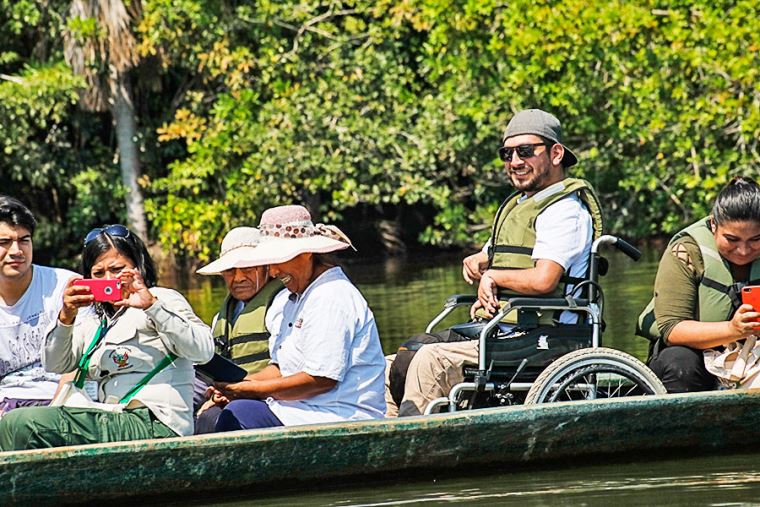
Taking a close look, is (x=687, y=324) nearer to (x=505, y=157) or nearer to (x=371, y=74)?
(x=505, y=157)

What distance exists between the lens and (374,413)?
5.67m

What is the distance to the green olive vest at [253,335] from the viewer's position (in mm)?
6262

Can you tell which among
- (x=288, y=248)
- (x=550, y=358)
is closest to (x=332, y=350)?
(x=288, y=248)

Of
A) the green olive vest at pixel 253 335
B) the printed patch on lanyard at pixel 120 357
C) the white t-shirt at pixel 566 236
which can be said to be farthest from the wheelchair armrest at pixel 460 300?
the printed patch on lanyard at pixel 120 357

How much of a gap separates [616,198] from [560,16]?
11.7 feet

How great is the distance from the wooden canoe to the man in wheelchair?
1.52 feet

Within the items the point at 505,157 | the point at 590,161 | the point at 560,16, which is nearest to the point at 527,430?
the point at 505,157

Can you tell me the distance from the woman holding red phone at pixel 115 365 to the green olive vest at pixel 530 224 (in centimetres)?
151

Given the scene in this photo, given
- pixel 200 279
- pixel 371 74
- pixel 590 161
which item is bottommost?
pixel 200 279

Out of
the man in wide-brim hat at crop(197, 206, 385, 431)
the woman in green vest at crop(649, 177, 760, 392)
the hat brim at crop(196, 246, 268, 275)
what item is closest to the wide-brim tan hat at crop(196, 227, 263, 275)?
the hat brim at crop(196, 246, 268, 275)

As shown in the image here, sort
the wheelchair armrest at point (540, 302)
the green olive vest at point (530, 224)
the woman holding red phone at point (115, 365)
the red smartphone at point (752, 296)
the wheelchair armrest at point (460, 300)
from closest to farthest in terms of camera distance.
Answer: the woman holding red phone at point (115, 365) < the red smartphone at point (752, 296) < the wheelchair armrest at point (540, 302) < the green olive vest at point (530, 224) < the wheelchair armrest at point (460, 300)

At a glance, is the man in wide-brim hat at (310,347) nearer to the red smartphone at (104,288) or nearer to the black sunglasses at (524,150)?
the red smartphone at (104,288)

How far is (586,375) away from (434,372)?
61cm

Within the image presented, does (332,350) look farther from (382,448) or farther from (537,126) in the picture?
(537,126)
